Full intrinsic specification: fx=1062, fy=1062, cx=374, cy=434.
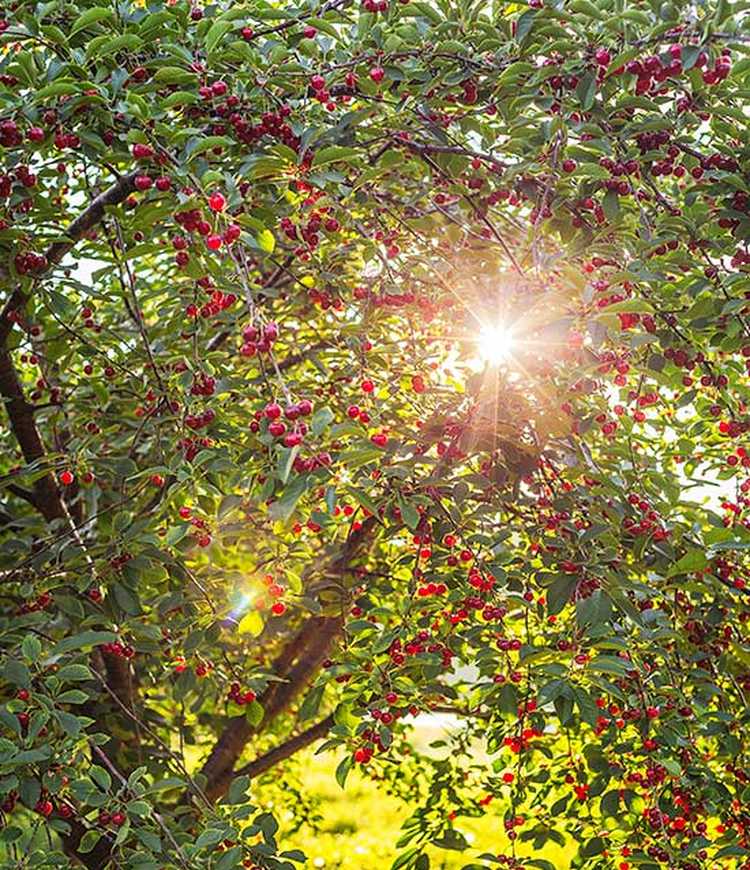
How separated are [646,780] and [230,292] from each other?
1.50m

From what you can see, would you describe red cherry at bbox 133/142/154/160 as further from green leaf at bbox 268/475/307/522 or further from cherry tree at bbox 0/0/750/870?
green leaf at bbox 268/475/307/522

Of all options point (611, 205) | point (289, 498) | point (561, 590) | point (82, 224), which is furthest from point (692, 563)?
point (82, 224)

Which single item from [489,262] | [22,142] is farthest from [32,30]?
[489,262]

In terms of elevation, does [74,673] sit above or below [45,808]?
above

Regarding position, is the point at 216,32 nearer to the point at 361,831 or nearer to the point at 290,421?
the point at 290,421

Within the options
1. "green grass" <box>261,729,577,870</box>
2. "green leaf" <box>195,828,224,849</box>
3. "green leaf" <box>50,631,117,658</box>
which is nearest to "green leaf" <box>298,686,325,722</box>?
"green leaf" <box>195,828,224,849</box>

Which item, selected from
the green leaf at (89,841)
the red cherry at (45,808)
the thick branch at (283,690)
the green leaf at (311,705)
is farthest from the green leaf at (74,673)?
the thick branch at (283,690)

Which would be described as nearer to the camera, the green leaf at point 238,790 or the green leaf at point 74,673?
the green leaf at point 74,673

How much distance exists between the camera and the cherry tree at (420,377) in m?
2.07

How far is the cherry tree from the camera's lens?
81.4 inches

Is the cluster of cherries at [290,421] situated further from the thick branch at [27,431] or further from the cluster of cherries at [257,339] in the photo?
the thick branch at [27,431]

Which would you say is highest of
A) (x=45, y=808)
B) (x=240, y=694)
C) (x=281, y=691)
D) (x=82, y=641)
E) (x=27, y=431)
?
(x=281, y=691)

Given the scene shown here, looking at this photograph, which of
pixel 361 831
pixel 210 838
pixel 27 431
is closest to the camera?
pixel 210 838

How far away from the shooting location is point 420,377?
2.58 m
